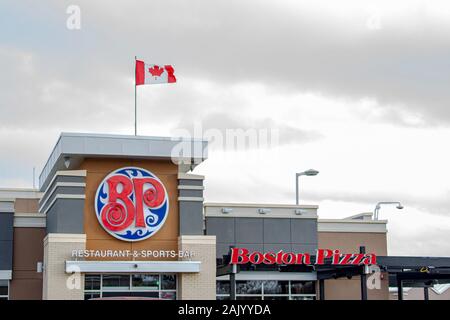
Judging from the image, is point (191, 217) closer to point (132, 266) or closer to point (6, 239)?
point (132, 266)

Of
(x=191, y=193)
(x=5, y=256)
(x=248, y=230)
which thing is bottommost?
(x=5, y=256)

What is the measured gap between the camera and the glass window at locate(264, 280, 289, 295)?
1469 inches

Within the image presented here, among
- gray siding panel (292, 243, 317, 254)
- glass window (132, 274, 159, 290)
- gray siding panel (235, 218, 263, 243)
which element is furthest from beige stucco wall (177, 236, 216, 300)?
gray siding panel (292, 243, 317, 254)

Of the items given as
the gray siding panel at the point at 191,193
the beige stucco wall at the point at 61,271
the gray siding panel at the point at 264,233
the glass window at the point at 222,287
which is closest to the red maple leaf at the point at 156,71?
the gray siding panel at the point at 191,193

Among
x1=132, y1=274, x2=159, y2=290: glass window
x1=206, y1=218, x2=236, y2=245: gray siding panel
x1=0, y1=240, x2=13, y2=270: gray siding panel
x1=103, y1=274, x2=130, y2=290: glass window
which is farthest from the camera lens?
x1=206, y1=218, x2=236, y2=245: gray siding panel

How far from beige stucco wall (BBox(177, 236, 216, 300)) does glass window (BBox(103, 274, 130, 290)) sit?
2185 millimetres

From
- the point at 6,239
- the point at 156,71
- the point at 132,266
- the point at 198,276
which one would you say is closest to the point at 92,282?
the point at 132,266

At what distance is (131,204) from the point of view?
3212cm

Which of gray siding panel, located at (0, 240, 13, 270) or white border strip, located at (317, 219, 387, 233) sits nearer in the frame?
gray siding panel, located at (0, 240, 13, 270)

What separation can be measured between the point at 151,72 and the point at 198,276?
9.00 m

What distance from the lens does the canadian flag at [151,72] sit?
111ft

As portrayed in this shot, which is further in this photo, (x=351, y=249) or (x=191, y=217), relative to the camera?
(x=351, y=249)

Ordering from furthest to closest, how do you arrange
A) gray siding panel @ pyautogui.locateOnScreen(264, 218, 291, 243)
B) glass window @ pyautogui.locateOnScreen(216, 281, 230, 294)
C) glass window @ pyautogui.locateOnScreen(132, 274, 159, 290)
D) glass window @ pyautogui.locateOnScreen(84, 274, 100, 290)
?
1. glass window @ pyautogui.locateOnScreen(216, 281, 230, 294)
2. gray siding panel @ pyautogui.locateOnScreen(264, 218, 291, 243)
3. glass window @ pyautogui.locateOnScreen(132, 274, 159, 290)
4. glass window @ pyautogui.locateOnScreen(84, 274, 100, 290)

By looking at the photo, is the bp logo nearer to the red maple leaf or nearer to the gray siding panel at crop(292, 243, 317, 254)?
the red maple leaf
